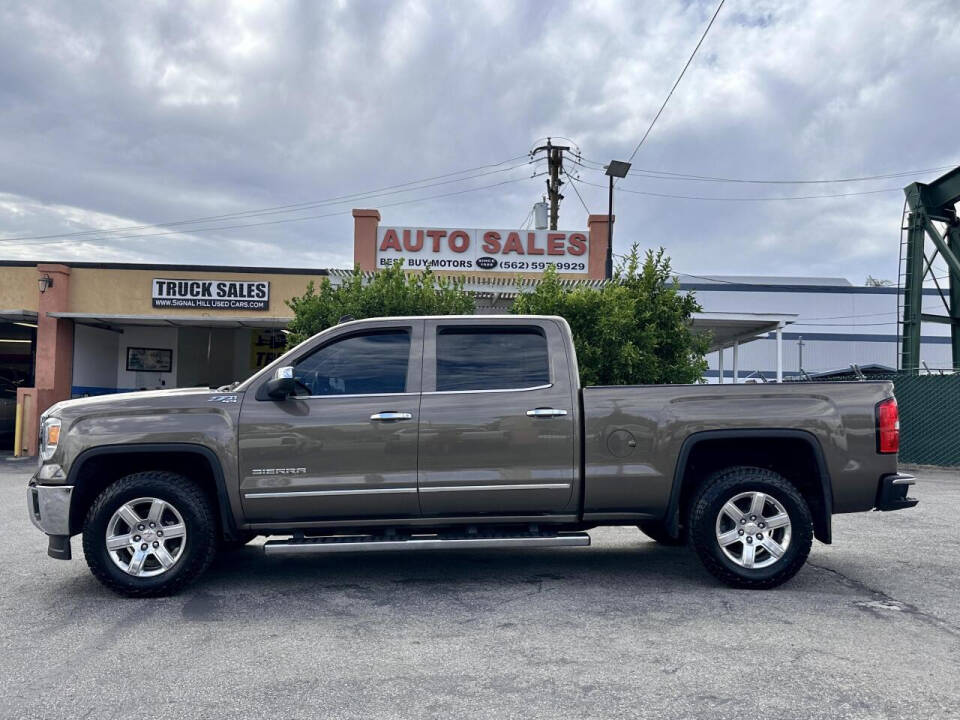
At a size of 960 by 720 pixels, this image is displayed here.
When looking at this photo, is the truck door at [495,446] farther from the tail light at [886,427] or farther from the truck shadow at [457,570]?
the tail light at [886,427]

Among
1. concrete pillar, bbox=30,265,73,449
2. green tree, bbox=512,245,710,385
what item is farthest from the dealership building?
green tree, bbox=512,245,710,385

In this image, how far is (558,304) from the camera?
12.2 meters

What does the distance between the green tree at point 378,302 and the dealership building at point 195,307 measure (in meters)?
2.54

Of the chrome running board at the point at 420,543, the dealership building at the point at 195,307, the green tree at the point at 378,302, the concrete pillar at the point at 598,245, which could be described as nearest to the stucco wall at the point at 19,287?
the dealership building at the point at 195,307

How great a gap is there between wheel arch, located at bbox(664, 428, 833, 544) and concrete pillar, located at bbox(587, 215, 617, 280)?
14.3 meters

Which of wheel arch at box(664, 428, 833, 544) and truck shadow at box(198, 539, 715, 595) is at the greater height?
wheel arch at box(664, 428, 833, 544)

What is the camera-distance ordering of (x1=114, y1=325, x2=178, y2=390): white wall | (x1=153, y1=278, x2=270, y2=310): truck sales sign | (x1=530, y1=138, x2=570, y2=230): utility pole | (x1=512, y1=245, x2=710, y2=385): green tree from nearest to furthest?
(x1=512, y1=245, x2=710, y2=385): green tree < (x1=153, y1=278, x2=270, y2=310): truck sales sign < (x1=114, y1=325, x2=178, y2=390): white wall < (x1=530, y1=138, x2=570, y2=230): utility pole

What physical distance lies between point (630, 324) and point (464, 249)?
8.53m

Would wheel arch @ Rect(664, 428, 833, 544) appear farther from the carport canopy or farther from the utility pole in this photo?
the utility pole

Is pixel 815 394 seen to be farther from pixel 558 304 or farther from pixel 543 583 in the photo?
pixel 558 304

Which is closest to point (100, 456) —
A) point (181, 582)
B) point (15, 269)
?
point (181, 582)

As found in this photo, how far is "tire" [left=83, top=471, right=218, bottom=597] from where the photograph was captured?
540 centimetres

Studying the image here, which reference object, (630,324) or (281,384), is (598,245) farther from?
(281,384)

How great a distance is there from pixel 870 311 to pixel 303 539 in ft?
186
